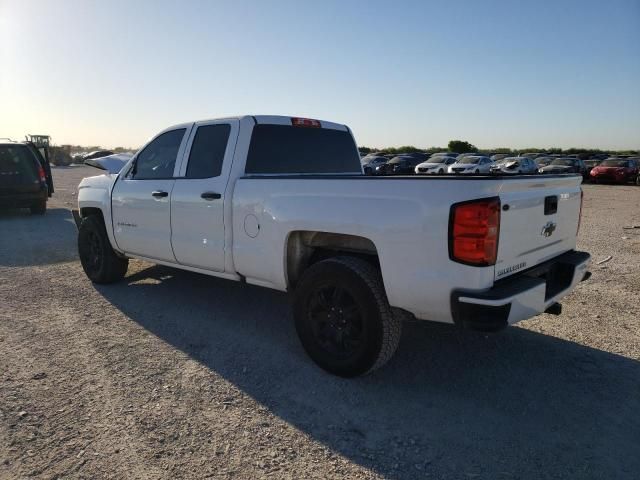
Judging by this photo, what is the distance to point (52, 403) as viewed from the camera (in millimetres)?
3125

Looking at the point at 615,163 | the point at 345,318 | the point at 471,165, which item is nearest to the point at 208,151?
the point at 345,318

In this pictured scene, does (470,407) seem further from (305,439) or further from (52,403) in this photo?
(52,403)

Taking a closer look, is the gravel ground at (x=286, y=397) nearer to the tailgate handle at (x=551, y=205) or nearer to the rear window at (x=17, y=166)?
the tailgate handle at (x=551, y=205)

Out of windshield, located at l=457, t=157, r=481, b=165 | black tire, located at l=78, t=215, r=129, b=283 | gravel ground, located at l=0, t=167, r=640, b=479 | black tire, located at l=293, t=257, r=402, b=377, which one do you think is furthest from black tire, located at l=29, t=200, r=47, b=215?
windshield, located at l=457, t=157, r=481, b=165

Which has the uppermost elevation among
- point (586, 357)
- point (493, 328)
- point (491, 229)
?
point (491, 229)

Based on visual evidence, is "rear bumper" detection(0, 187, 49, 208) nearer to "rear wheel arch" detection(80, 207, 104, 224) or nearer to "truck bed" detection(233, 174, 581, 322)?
"rear wheel arch" detection(80, 207, 104, 224)

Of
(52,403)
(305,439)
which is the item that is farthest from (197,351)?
(305,439)

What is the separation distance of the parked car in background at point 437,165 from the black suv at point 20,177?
70.5 feet

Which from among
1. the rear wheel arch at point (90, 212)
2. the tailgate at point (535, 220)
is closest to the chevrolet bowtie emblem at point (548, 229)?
the tailgate at point (535, 220)

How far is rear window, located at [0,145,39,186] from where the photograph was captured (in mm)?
11422

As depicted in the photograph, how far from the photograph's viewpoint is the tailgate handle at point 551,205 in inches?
131

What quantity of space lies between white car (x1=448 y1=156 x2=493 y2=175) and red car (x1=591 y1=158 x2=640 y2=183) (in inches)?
238

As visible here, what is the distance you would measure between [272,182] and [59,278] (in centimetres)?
404

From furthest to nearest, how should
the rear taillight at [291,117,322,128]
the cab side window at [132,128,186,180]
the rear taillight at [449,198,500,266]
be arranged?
the cab side window at [132,128,186,180]
the rear taillight at [291,117,322,128]
the rear taillight at [449,198,500,266]
